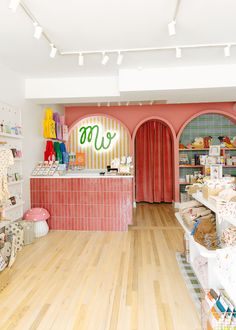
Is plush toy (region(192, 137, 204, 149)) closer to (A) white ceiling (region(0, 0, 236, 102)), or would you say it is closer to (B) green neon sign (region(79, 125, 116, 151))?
(B) green neon sign (region(79, 125, 116, 151))

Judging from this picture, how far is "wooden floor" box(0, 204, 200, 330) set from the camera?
223cm

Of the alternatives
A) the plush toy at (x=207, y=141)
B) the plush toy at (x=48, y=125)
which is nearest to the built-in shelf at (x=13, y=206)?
the plush toy at (x=48, y=125)

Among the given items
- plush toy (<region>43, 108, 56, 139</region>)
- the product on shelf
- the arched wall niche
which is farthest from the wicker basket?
the arched wall niche

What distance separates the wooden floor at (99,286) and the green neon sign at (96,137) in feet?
10.3

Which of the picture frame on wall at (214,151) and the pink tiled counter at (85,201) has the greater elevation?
the picture frame on wall at (214,151)

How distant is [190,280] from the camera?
2922 millimetres

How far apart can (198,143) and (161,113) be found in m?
1.23

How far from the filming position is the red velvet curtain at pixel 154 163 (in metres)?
7.74

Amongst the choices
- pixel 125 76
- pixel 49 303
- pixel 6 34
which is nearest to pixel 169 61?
pixel 125 76

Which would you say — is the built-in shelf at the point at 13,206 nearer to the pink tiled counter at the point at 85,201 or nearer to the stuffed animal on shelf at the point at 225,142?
the pink tiled counter at the point at 85,201

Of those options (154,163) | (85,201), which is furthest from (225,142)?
(85,201)

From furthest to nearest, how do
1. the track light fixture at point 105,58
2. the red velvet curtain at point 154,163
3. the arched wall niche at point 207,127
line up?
the red velvet curtain at point 154,163
the arched wall niche at point 207,127
the track light fixture at point 105,58

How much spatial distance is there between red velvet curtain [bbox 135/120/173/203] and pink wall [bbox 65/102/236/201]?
0.78 m

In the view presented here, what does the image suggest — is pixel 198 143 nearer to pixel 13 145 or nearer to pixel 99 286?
pixel 13 145
